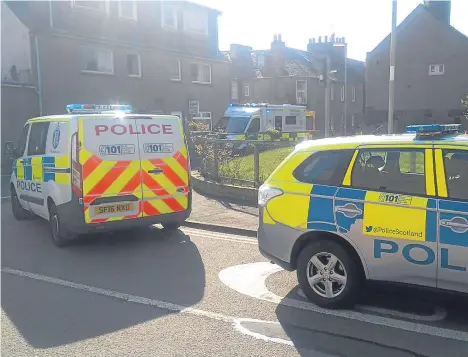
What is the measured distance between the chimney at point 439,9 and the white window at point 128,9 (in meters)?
24.4

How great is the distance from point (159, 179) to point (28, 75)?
49.9ft

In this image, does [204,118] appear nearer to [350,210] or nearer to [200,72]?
[200,72]

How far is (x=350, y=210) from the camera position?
4391mm

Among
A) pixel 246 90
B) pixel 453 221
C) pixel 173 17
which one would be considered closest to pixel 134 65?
pixel 173 17

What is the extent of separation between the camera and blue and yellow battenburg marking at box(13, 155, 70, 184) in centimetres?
692

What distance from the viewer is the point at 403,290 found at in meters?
4.32

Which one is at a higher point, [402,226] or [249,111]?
[249,111]

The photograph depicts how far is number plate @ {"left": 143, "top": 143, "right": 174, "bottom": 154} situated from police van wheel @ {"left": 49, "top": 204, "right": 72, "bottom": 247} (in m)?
1.68

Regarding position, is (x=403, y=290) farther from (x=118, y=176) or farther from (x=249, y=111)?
(x=249, y=111)

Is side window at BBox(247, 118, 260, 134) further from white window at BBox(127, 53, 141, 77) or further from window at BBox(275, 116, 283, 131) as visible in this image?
white window at BBox(127, 53, 141, 77)

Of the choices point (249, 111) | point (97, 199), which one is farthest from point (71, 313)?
point (249, 111)

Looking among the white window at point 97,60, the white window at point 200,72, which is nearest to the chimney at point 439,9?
the white window at point 200,72

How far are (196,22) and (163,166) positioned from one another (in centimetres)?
2137

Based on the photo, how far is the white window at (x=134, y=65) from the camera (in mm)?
23109
